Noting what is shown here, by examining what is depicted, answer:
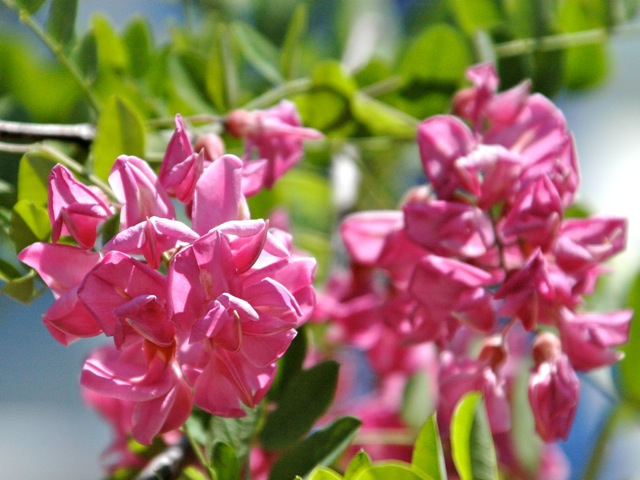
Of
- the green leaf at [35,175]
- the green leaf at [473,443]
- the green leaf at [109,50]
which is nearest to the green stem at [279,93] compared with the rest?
the green leaf at [109,50]

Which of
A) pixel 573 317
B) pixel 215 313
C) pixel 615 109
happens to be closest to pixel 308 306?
pixel 215 313

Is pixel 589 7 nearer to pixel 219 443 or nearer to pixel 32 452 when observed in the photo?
pixel 219 443

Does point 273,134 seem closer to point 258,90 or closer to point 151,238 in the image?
point 151,238

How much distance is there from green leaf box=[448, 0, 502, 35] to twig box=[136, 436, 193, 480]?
1.52ft

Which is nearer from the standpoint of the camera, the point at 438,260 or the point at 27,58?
the point at 438,260

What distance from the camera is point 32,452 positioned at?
2.42 meters

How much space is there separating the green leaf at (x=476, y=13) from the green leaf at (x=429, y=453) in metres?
0.48

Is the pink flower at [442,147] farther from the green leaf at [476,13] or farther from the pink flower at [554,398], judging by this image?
the green leaf at [476,13]

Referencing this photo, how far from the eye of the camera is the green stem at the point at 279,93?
81 cm

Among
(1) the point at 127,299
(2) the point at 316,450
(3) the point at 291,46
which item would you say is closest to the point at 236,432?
(2) the point at 316,450

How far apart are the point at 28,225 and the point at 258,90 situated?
1.65 feet

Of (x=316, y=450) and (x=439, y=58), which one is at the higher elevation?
(x=439, y=58)

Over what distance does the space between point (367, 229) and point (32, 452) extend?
1910mm

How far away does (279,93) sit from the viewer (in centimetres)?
84
